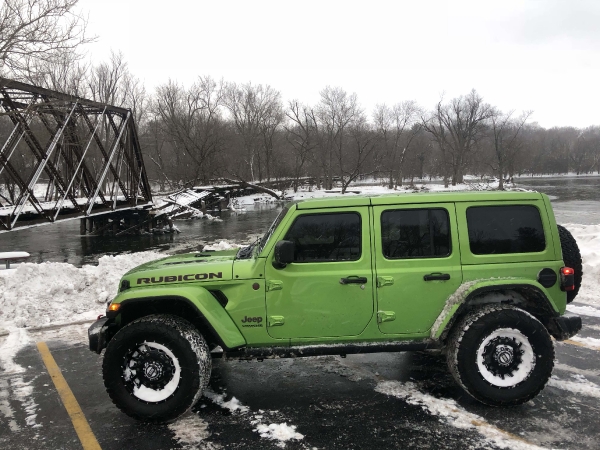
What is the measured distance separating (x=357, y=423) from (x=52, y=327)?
546cm

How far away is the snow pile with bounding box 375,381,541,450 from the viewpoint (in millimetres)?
3557

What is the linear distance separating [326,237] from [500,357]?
1.96m

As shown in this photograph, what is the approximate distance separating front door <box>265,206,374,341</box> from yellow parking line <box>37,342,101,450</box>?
1.77 m

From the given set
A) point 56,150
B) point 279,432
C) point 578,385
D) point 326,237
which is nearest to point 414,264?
point 326,237

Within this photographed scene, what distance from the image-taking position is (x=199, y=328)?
440 centimetres

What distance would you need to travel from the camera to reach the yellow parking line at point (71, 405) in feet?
12.4

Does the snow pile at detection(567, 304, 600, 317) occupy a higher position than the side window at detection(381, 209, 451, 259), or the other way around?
the side window at detection(381, 209, 451, 259)

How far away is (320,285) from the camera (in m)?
4.15

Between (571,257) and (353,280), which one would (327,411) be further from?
(571,257)

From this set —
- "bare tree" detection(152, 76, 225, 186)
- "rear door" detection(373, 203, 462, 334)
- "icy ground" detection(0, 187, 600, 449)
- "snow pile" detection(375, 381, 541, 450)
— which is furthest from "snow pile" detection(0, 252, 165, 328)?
"bare tree" detection(152, 76, 225, 186)

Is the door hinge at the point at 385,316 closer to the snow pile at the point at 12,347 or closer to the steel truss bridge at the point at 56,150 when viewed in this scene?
the snow pile at the point at 12,347

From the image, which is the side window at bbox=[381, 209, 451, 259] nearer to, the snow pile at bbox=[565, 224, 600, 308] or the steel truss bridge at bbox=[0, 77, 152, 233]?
the snow pile at bbox=[565, 224, 600, 308]

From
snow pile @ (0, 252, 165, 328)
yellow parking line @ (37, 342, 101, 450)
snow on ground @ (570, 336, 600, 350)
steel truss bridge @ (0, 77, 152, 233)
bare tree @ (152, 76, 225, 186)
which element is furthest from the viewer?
bare tree @ (152, 76, 225, 186)

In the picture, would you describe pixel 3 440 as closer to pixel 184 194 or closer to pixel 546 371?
pixel 546 371
